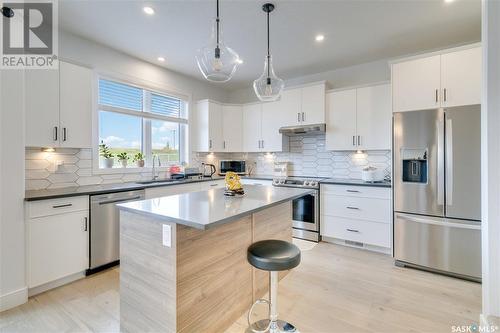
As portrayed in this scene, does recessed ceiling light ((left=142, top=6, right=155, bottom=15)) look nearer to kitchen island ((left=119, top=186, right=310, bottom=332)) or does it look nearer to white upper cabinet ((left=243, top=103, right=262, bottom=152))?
kitchen island ((left=119, top=186, right=310, bottom=332))

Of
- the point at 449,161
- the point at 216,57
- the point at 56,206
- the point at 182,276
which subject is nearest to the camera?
the point at 182,276

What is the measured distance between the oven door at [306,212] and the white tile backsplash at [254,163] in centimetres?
76

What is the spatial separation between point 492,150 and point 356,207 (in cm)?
234

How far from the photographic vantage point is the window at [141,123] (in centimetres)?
347

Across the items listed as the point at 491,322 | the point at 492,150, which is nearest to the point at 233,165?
the point at 492,150

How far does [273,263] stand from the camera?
1592 mm

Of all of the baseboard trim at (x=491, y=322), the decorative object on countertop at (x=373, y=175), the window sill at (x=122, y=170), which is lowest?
the baseboard trim at (x=491, y=322)

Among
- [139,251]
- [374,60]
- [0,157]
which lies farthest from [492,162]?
[0,157]

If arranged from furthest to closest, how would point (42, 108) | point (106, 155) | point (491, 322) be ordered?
point (106, 155), point (42, 108), point (491, 322)

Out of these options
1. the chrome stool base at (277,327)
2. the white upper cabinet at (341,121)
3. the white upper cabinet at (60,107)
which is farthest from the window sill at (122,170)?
the white upper cabinet at (341,121)

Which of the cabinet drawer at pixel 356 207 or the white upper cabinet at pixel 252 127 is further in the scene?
the white upper cabinet at pixel 252 127

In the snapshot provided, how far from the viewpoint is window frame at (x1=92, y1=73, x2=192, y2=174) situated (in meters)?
3.27

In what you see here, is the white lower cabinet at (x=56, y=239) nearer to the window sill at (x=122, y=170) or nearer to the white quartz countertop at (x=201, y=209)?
the window sill at (x=122, y=170)

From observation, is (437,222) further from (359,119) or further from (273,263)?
(273,263)
